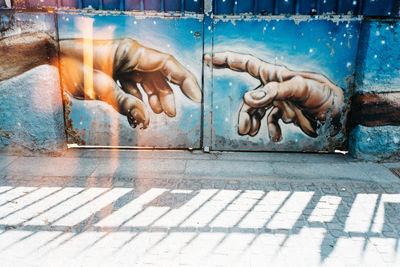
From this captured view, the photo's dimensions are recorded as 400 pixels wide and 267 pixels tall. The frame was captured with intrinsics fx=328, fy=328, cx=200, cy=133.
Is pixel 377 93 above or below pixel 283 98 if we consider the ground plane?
above

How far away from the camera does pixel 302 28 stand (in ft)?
17.5

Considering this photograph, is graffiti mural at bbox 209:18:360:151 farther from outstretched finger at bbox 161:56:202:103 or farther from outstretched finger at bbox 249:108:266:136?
outstretched finger at bbox 161:56:202:103

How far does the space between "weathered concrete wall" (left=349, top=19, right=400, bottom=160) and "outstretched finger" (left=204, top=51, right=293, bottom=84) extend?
1199mm

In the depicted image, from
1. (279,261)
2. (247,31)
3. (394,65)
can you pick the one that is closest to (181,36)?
(247,31)

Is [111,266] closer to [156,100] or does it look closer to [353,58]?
[156,100]

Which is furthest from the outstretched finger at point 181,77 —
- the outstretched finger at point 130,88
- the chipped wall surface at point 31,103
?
the chipped wall surface at point 31,103

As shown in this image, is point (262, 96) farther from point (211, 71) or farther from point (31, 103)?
point (31, 103)

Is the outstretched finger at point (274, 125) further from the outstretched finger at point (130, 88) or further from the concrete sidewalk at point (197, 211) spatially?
the outstretched finger at point (130, 88)

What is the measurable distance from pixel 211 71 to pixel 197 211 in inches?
102

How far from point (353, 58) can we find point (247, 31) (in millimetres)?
1823

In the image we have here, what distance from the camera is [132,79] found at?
5.64 meters

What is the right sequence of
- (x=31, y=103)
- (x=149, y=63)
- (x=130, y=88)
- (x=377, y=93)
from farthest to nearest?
(x=130, y=88), (x=149, y=63), (x=31, y=103), (x=377, y=93)

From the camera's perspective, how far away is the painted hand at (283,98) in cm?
554

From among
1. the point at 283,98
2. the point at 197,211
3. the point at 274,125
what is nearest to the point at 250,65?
the point at 283,98
